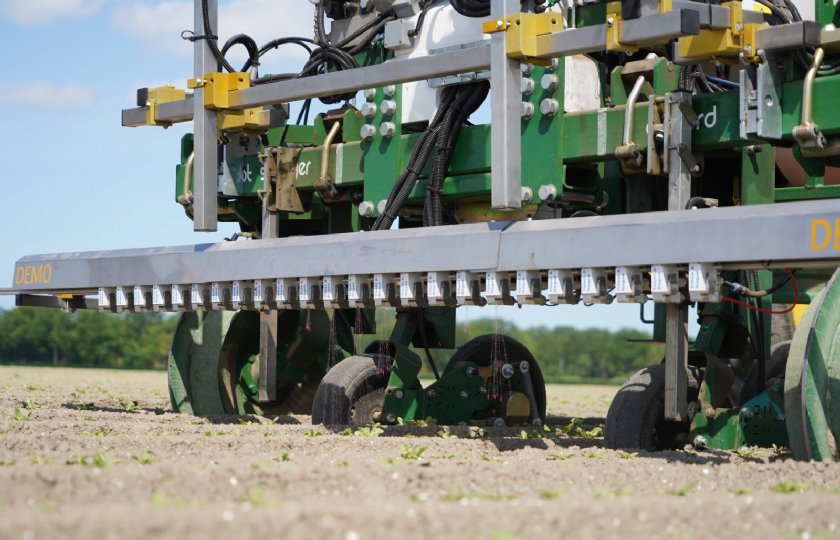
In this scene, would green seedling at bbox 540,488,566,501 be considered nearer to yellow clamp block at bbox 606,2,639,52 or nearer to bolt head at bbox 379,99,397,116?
yellow clamp block at bbox 606,2,639,52

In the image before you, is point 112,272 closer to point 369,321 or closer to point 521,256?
point 369,321

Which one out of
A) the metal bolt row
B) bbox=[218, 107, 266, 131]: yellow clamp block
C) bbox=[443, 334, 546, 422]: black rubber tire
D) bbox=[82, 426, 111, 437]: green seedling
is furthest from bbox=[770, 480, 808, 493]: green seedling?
bbox=[218, 107, 266, 131]: yellow clamp block

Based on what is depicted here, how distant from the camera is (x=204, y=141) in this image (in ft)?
29.3

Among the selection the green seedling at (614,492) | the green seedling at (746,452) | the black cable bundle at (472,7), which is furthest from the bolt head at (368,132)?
the green seedling at (614,492)

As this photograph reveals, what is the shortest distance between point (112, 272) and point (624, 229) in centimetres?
416

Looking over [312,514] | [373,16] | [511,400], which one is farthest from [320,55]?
[312,514]

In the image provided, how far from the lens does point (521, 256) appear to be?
681 centimetres

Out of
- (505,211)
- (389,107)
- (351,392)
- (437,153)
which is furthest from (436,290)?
(389,107)

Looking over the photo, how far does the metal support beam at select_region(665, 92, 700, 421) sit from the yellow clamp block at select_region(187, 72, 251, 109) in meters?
2.90

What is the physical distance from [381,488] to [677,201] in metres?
2.46

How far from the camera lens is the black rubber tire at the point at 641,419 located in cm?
697

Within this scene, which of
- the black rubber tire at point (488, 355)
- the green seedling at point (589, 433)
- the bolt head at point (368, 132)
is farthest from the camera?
the black rubber tire at point (488, 355)

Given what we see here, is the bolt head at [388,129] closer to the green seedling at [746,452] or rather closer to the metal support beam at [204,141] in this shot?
the metal support beam at [204,141]

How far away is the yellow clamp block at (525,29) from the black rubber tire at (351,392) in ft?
7.80
